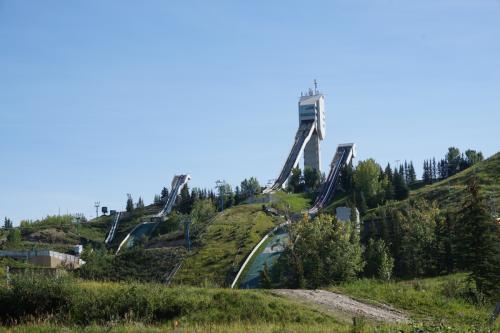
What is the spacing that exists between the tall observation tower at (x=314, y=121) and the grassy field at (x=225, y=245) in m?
39.3

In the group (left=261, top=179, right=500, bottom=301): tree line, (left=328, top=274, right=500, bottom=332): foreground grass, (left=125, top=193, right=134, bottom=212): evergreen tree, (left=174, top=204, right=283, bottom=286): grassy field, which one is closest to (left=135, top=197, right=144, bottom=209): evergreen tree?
(left=125, top=193, right=134, bottom=212): evergreen tree

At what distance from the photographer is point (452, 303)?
67.8ft

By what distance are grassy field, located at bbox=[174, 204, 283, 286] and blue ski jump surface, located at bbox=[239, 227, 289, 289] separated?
4.03 feet

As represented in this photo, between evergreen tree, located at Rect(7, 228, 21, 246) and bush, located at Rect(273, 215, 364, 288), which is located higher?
evergreen tree, located at Rect(7, 228, 21, 246)

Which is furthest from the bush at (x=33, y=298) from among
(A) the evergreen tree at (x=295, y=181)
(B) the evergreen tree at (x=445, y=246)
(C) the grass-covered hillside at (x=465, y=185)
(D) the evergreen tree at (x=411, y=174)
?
(D) the evergreen tree at (x=411, y=174)

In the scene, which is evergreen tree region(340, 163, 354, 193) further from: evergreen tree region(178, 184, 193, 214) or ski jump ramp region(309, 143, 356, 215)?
evergreen tree region(178, 184, 193, 214)

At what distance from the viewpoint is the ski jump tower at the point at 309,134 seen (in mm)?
127519

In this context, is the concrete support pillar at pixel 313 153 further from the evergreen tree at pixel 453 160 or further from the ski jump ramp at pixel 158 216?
the ski jump ramp at pixel 158 216

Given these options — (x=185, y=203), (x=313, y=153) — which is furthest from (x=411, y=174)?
(x=185, y=203)

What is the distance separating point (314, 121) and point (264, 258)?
74.9m

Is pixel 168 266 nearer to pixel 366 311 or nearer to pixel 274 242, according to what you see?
pixel 274 242

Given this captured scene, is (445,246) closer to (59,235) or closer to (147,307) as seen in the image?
(147,307)

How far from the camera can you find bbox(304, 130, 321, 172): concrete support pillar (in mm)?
132125

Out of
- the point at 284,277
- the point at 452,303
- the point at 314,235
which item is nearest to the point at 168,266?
the point at 284,277
